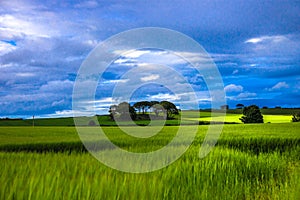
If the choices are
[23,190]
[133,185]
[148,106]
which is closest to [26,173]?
[23,190]

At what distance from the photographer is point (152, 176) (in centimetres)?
563

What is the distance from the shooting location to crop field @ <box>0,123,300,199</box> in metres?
3.90

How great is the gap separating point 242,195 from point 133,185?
2725 mm

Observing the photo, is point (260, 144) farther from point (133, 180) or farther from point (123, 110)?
point (123, 110)

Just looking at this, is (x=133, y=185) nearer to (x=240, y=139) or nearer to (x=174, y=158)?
(x=174, y=158)

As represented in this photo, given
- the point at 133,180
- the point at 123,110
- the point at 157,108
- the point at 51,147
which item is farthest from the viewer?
the point at 157,108

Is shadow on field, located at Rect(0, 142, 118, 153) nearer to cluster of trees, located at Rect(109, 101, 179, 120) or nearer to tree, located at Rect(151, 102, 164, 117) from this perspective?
cluster of trees, located at Rect(109, 101, 179, 120)

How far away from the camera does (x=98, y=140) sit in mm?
11750

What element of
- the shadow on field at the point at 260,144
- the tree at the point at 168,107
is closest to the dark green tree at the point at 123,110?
the tree at the point at 168,107

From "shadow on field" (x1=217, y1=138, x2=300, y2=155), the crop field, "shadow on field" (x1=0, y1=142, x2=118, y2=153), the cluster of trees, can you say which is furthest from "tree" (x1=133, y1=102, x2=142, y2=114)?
"shadow on field" (x1=0, y1=142, x2=118, y2=153)

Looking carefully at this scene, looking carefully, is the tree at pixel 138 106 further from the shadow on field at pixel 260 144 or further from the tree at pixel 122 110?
the shadow on field at pixel 260 144

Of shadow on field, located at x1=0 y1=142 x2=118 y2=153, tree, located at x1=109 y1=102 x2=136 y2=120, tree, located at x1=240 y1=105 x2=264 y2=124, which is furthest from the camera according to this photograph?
tree, located at x1=240 y1=105 x2=264 y2=124

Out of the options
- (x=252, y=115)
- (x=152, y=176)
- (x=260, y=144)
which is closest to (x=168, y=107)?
(x=252, y=115)

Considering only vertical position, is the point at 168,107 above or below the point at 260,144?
above
